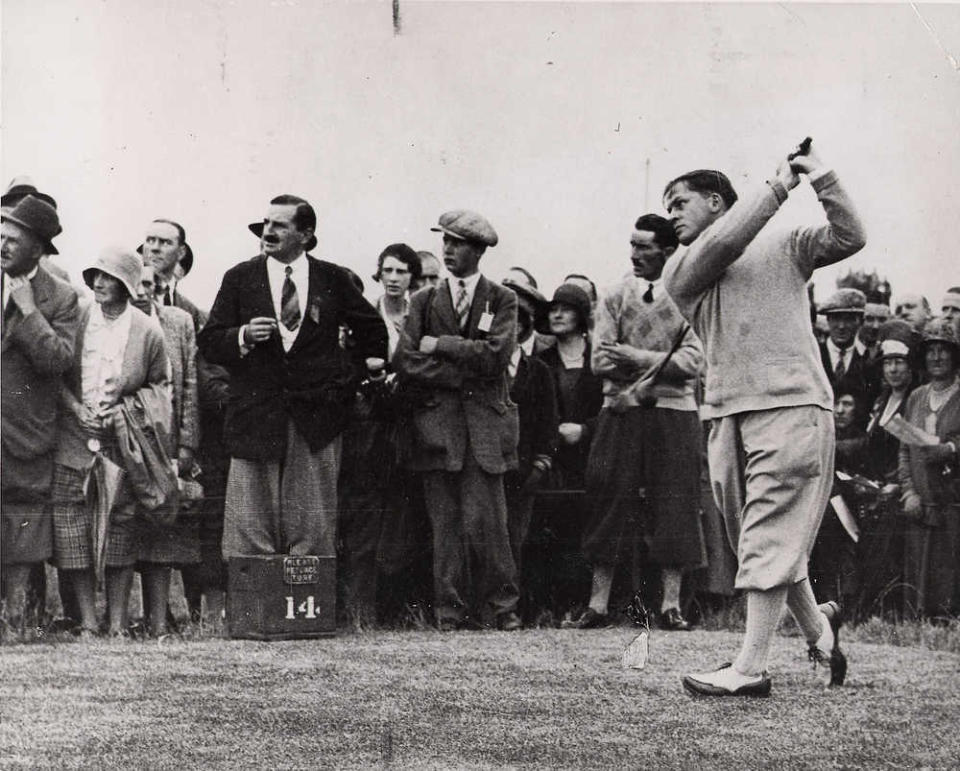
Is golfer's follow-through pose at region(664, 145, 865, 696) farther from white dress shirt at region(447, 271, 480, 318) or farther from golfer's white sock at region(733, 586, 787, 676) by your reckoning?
white dress shirt at region(447, 271, 480, 318)

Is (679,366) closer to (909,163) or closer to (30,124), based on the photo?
(909,163)

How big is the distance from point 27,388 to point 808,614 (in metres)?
3.08

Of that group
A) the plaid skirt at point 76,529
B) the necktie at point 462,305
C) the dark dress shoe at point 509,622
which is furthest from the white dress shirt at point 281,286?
the dark dress shoe at point 509,622

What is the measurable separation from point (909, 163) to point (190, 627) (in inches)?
132

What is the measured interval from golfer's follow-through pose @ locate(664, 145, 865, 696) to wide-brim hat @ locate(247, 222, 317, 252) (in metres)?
1.48

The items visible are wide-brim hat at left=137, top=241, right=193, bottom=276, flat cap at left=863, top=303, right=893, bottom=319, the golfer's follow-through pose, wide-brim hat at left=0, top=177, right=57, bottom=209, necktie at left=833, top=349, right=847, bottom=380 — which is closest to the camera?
the golfer's follow-through pose

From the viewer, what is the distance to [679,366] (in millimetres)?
5551

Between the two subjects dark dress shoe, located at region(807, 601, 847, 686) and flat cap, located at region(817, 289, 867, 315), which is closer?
dark dress shoe, located at region(807, 601, 847, 686)

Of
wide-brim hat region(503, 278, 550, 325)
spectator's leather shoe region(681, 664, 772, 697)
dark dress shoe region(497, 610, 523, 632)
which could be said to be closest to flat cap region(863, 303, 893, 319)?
wide-brim hat region(503, 278, 550, 325)

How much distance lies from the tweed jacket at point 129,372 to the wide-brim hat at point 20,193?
1.50 feet

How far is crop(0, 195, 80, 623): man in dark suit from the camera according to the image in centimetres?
531

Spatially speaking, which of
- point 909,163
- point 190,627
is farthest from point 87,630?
point 909,163

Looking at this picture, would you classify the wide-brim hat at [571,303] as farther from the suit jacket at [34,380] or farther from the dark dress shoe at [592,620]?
the suit jacket at [34,380]

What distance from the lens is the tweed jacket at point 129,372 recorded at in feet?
17.7
